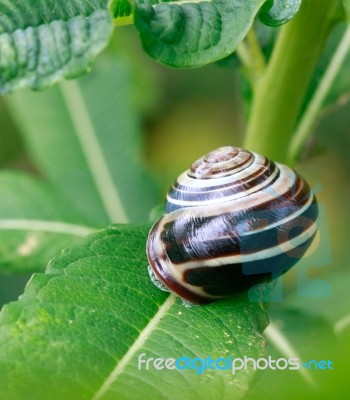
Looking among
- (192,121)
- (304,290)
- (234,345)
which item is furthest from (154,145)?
(234,345)

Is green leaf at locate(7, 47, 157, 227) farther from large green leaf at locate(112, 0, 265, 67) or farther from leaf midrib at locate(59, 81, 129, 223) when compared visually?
large green leaf at locate(112, 0, 265, 67)

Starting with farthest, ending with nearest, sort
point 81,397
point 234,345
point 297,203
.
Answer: point 297,203 < point 234,345 < point 81,397

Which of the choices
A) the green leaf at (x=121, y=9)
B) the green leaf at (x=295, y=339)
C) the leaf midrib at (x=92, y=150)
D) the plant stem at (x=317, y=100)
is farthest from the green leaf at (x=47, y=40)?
the leaf midrib at (x=92, y=150)

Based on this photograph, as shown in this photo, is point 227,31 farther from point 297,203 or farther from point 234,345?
point 234,345

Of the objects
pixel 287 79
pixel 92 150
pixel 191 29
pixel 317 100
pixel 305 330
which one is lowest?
pixel 305 330

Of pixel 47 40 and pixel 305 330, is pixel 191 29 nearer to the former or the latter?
pixel 47 40

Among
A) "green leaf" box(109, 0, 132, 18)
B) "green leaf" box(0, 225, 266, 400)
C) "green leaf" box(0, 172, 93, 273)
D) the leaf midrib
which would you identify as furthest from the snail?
the leaf midrib

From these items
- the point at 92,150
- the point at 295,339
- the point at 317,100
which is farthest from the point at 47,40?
the point at 92,150
